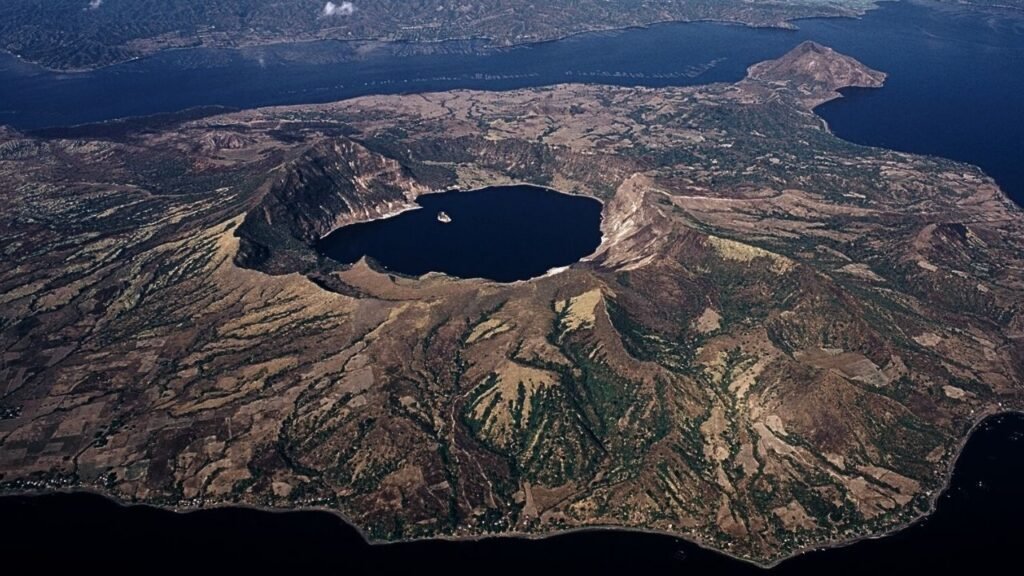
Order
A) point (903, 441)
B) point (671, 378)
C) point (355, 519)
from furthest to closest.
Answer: point (671, 378), point (903, 441), point (355, 519)

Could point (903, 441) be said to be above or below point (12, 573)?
below

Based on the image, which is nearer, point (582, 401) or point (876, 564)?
point (876, 564)

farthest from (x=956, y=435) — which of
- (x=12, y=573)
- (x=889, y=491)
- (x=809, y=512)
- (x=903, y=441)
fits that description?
(x=12, y=573)

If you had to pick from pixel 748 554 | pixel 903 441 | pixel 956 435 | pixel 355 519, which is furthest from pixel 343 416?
pixel 956 435

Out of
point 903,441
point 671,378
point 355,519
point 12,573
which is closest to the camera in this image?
point 12,573

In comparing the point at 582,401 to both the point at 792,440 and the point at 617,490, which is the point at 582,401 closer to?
the point at 617,490

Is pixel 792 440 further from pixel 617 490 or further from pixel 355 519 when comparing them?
pixel 355 519
